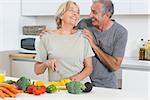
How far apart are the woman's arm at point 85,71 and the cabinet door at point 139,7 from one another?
1434 millimetres

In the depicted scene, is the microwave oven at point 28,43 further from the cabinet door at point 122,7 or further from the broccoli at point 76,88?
the broccoli at point 76,88

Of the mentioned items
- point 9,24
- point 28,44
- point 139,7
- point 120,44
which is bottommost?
point 28,44

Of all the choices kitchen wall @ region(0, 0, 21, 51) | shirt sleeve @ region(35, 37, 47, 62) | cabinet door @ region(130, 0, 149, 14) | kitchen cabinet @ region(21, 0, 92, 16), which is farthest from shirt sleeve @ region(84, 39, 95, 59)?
kitchen wall @ region(0, 0, 21, 51)

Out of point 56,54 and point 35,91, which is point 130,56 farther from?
point 35,91

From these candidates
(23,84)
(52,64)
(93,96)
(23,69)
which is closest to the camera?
(93,96)

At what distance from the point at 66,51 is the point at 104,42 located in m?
0.37

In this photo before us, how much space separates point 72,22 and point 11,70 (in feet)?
6.82

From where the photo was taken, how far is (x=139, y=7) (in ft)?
10.8

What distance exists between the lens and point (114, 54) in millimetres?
2238

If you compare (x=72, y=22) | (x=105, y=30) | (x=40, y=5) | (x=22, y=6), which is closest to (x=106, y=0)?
(x=105, y=30)

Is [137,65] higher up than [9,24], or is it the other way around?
[9,24]

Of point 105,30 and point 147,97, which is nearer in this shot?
point 147,97

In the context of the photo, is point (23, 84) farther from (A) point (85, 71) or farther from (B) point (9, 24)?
(B) point (9, 24)

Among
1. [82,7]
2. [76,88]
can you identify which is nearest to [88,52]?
[76,88]
